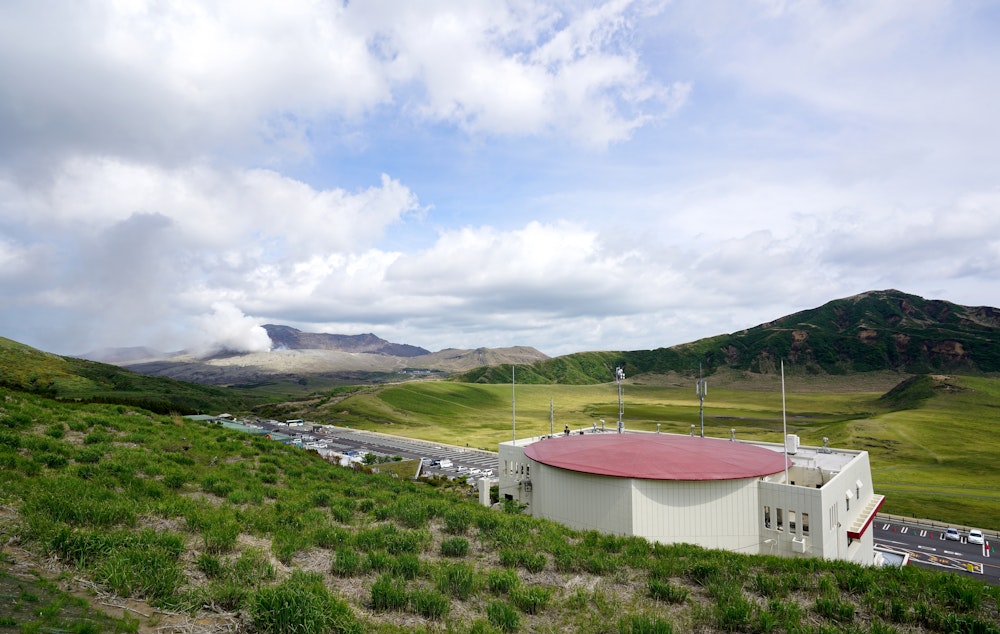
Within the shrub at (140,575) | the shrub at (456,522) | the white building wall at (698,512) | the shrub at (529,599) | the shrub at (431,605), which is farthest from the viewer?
the white building wall at (698,512)

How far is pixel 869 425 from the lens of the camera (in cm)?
11188

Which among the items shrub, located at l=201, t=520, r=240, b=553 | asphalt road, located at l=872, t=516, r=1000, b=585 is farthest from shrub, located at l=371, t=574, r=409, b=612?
asphalt road, located at l=872, t=516, r=1000, b=585

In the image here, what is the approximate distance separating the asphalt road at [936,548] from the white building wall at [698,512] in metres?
27.2

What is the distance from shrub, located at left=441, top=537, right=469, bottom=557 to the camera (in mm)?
14398

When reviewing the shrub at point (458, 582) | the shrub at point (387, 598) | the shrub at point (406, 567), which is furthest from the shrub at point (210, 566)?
the shrub at point (458, 582)

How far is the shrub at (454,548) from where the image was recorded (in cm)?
1440

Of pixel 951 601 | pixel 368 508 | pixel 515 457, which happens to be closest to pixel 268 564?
pixel 368 508

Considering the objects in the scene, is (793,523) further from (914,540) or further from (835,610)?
(914,540)

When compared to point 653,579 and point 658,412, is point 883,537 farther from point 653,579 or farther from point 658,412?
point 658,412

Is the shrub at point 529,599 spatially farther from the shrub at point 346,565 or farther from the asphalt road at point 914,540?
the asphalt road at point 914,540

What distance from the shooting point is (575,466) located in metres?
30.9

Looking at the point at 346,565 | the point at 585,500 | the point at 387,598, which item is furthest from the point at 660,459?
the point at 387,598

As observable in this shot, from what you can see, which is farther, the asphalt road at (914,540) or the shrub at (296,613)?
the asphalt road at (914,540)

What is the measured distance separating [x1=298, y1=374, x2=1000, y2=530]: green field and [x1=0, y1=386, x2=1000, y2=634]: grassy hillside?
40229mm
